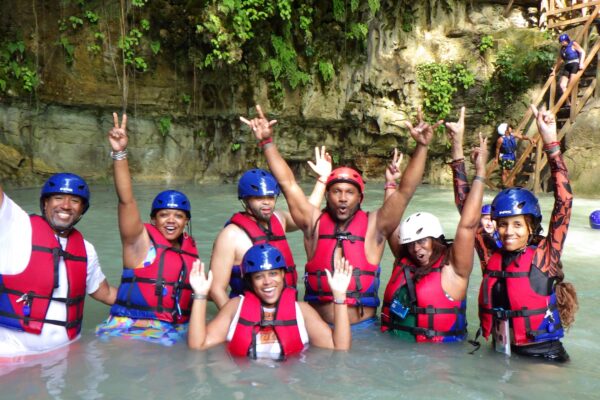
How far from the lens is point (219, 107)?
17.7 metres

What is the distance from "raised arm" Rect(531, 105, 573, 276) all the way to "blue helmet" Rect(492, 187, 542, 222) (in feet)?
0.45

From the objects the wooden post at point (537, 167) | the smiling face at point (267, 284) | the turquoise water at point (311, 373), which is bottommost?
the turquoise water at point (311, 373)

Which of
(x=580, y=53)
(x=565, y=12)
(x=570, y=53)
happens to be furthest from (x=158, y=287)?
(x=565, y=12)

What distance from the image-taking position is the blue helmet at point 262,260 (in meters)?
3.88

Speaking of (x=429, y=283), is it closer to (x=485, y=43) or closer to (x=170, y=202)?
(x=170, y=202)

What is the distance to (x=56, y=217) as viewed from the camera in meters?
4.01

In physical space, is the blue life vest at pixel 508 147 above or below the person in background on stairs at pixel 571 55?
below

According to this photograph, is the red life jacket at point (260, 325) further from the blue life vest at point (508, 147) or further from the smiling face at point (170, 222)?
the blue life vest at point (508, 147)

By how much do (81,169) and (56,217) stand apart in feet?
43.4

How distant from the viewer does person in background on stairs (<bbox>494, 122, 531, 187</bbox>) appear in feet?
52.9

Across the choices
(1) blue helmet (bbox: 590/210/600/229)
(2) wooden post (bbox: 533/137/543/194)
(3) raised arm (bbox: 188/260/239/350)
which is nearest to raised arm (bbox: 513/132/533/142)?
(2) wooden post (bbox: 533/137/543/194)

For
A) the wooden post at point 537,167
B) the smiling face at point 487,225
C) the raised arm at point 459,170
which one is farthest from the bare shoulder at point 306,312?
the wooden post at point 537,167

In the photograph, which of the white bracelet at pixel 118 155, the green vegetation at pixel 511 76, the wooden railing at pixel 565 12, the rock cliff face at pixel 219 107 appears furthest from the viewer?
the green vegetation at pixel 511 76

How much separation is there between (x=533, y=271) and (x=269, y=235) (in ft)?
7.07
